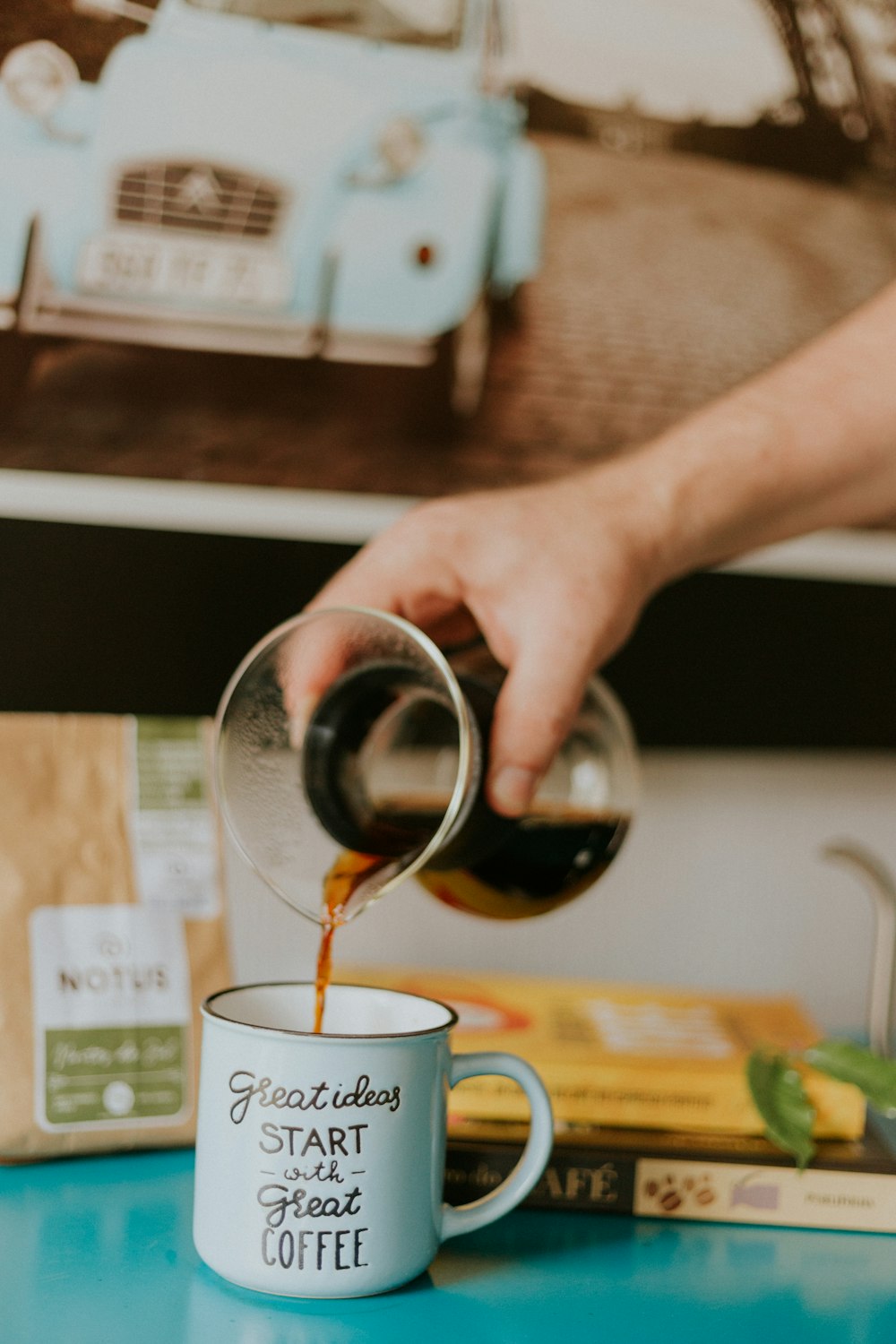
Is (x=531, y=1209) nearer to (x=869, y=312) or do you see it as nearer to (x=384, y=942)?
(x=384, y=942)

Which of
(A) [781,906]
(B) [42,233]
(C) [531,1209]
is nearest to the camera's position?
(C) [531,1209]

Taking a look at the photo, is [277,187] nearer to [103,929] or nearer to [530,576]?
[530,576]

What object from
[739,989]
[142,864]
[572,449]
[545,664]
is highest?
[572,449]

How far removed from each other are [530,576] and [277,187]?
0.35m

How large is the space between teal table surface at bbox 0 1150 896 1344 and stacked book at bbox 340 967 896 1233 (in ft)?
0.05

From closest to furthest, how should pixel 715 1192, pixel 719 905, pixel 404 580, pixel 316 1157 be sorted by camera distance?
pixel 316 1157 < pixel 715 1192 < pixel 404 580 < pixel 719 905

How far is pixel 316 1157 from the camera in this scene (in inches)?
18.7

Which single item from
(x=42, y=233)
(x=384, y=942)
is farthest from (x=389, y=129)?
(x=384, y=942)

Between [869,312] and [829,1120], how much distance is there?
503 mm

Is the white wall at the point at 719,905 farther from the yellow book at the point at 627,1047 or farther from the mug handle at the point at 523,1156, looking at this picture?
the mug handle at the point at 523,1156

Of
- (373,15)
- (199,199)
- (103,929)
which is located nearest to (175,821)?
(103,929)

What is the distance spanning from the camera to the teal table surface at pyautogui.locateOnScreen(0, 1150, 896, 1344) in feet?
1.57

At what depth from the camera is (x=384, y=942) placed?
94 centimetres

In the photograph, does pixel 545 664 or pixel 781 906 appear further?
pixel 781 906
